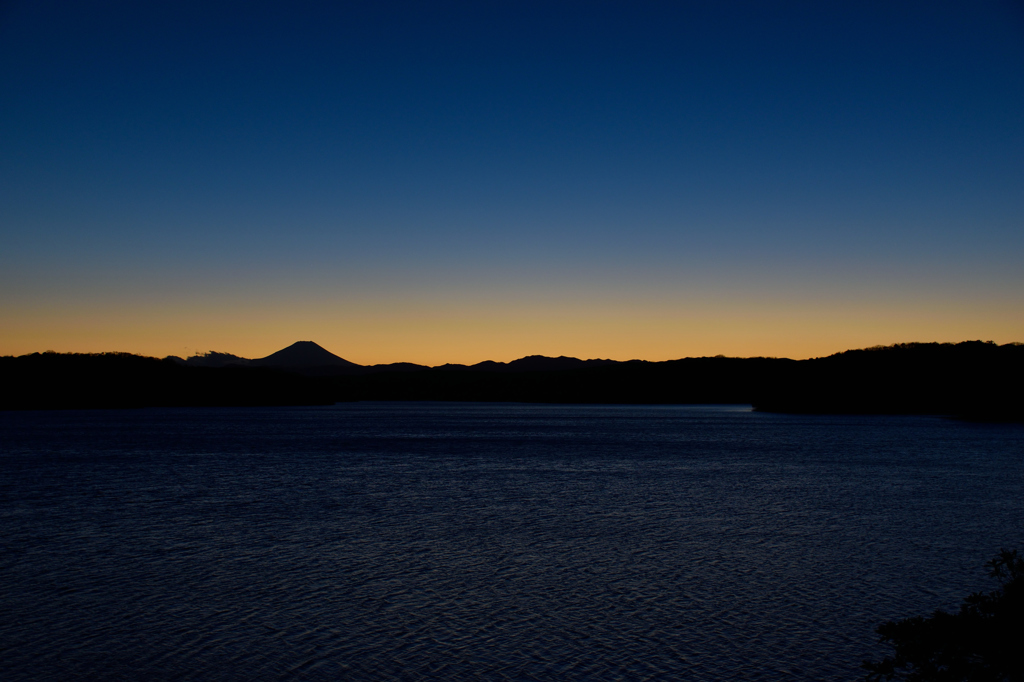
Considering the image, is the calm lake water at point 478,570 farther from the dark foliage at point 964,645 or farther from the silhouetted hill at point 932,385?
the silhouetted hill at point 932,385

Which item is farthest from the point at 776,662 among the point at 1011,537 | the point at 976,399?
the point at 976,399

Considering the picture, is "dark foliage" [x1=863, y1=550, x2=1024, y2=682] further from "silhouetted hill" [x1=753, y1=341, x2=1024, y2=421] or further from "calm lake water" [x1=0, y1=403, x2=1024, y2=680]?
"silhouetted hill" [x1=753, y1=341, x2=1024, y2=421]

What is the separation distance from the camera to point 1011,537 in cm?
2780

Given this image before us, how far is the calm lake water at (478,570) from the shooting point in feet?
49.4

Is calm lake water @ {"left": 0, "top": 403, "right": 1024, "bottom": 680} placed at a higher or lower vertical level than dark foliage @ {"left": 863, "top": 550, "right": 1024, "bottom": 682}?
lower

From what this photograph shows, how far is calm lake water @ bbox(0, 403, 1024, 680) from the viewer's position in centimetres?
1505

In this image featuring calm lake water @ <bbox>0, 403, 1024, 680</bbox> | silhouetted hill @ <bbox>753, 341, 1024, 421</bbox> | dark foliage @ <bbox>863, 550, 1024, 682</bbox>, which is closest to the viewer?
dark foliage @ <bbox>863, 550, 1024, 682</bbox>

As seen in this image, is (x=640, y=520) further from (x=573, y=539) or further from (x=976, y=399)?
(x=976, y=399)

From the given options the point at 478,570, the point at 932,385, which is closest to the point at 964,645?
the point at 478,570

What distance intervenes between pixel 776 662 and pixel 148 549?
20.2m

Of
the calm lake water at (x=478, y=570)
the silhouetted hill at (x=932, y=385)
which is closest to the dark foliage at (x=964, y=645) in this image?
the calm lake water at (x=478, y=570)

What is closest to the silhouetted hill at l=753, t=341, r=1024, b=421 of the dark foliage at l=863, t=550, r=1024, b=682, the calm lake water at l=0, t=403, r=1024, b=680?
the calm lake water at l=0, t=403, r=1024, b=680

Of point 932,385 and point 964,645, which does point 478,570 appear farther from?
point 932,385

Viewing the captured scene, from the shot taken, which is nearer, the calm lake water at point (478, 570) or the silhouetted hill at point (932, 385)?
the calm lake water at point (478, 570)
